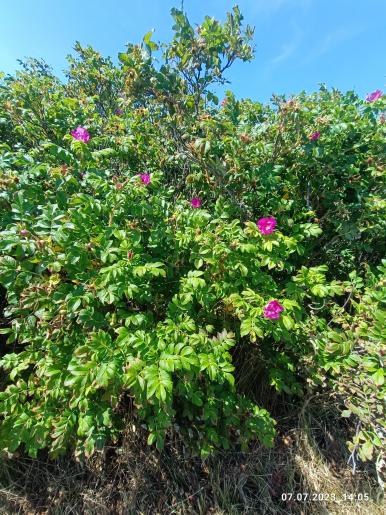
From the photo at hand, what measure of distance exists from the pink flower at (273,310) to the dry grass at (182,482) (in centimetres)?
99

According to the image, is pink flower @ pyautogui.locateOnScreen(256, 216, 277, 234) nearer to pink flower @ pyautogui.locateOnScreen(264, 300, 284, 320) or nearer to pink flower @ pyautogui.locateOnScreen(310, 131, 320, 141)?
pink flower @ pyautogui.locateOnScreen(264, 300, 284, 320)

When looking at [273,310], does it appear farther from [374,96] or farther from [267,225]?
[374,96]

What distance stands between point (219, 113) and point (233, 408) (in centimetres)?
200

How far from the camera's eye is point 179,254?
1668 millimetres

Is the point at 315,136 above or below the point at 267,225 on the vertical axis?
above

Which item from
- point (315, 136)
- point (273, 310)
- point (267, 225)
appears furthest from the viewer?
point (315, 136)

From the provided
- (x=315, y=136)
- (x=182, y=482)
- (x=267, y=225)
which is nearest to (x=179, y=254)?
(x=267, y=225)

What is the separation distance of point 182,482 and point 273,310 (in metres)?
1.19

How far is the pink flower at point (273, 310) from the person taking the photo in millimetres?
1351

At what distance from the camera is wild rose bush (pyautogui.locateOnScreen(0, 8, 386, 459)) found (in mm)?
1331

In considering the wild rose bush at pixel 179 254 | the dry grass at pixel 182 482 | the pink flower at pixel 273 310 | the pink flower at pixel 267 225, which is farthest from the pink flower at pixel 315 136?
the dry grass at pixel 182 482

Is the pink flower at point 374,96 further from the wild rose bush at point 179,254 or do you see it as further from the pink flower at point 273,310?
the pink flower at point 273,310

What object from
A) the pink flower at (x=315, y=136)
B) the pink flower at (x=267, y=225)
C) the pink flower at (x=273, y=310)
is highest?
the pink flower at (x=315, y=136)

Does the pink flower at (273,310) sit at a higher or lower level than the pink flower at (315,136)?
lower
